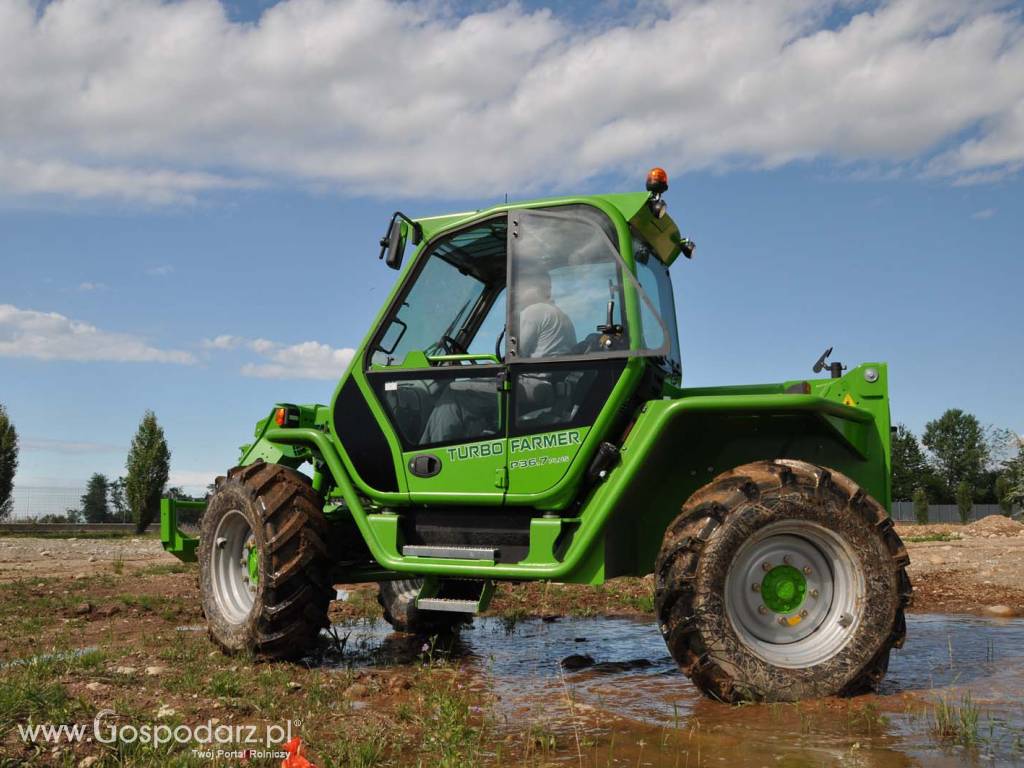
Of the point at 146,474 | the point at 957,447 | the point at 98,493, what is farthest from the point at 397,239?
the point at 957,447

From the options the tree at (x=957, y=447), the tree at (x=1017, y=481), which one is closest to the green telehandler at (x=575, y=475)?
the tree at (x=1017, y=481)

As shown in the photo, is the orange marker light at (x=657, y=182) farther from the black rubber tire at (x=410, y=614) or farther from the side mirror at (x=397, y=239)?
the black rubber tire at (x=410, y=614)

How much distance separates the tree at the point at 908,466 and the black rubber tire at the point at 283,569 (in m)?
84.5

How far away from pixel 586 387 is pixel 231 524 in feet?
9.87

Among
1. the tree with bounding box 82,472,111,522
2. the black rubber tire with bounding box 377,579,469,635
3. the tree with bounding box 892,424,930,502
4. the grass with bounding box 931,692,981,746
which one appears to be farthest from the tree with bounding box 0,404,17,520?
the tree with bounding box 892,424,930,502

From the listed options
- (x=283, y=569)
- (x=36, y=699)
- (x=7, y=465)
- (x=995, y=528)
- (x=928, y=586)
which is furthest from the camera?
(x=7, y=465)

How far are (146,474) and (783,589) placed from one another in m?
45.6

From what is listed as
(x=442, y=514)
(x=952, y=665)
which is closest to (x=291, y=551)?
(x=442, y=514)

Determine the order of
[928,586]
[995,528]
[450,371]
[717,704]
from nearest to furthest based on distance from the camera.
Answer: [717,704] → [450,371] → [928,586] → [995,528]

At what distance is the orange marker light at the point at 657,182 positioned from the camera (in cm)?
559

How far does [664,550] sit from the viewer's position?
15.1ft

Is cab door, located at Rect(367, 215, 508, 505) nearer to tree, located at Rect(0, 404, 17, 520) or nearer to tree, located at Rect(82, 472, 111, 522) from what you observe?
tree, located at Rect(0, 404, 17, 520)

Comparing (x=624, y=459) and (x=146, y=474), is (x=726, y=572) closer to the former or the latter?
(x=624, y=459)

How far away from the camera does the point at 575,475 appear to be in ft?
17.1
